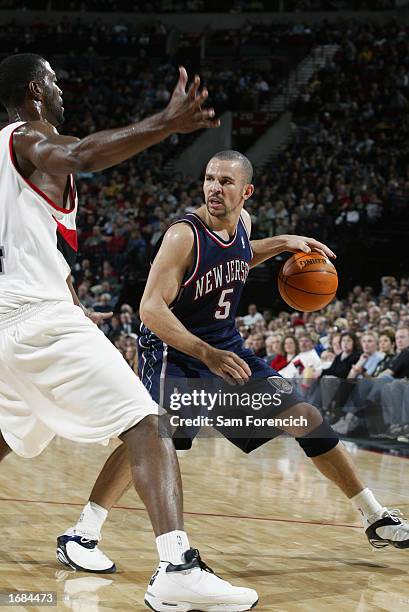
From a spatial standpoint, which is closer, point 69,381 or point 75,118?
point 69,381

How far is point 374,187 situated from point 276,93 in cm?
761

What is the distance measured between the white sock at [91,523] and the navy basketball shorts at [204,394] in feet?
1.62

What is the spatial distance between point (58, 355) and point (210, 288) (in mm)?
1364

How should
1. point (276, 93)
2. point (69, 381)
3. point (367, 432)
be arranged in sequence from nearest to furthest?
point (69, 381)
point (367, 432)
point (276, 93)

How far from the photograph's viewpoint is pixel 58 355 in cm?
326

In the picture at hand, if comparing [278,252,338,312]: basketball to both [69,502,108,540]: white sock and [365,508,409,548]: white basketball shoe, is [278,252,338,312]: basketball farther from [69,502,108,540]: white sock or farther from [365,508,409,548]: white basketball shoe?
[69,502,108,540]: white sock

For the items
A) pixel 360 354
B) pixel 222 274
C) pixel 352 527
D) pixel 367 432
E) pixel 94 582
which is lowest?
pixel 367 432

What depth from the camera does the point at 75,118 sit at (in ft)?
76.3

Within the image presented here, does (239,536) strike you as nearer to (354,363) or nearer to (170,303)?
(170,303)

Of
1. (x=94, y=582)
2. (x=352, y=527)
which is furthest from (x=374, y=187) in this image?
(x=94, y=582)

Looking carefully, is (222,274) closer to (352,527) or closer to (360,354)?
(352,527)

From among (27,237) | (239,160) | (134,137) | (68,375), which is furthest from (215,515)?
(134,137)

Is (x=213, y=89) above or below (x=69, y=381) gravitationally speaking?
below

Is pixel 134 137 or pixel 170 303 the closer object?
pixel 134 137
